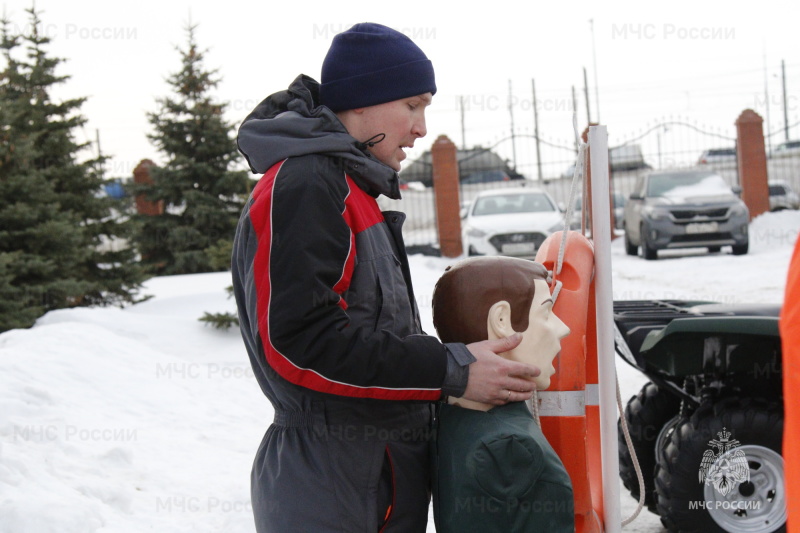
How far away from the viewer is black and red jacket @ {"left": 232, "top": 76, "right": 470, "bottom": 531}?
169cm

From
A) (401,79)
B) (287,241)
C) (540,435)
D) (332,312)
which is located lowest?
(540,435)

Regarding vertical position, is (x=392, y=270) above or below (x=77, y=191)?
below

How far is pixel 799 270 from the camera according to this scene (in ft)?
3.87

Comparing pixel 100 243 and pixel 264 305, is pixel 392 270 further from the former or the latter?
pixel 100 243

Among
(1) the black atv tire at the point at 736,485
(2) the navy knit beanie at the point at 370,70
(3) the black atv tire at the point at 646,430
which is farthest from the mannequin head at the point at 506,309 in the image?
(3) the black atv tire at the point at 646,430

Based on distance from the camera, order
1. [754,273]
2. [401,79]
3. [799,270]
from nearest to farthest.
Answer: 1. [799,270]
2. [401,79]
3. [754,273]

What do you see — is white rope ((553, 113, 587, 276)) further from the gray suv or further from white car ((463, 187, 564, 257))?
the gray suv

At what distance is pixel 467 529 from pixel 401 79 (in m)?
1.07

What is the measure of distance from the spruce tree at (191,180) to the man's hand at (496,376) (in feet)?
58.4

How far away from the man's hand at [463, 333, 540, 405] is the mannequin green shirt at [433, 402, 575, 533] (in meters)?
0.06

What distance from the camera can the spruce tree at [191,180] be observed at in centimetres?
1952

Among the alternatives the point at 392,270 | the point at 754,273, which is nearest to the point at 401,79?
the point at 392,270

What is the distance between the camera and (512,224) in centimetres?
1455

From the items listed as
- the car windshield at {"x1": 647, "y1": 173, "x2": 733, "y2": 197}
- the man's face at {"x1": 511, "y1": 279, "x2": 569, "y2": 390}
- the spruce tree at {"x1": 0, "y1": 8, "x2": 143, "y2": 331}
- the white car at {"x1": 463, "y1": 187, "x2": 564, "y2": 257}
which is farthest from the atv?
the car windshield at {"x1": 647, "y1": 173, "x2": 733, "y2": 197}
